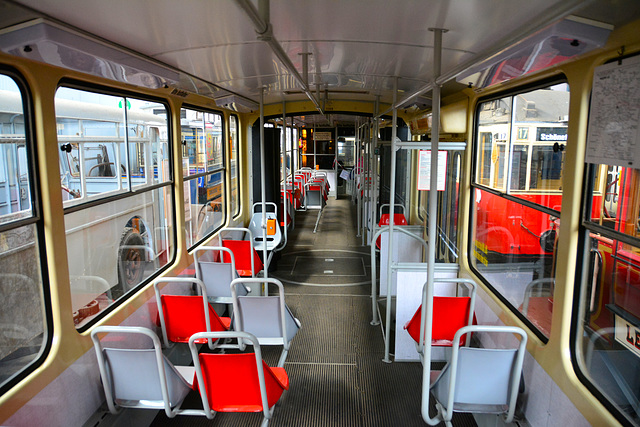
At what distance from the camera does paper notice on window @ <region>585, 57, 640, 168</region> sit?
1.78 metres

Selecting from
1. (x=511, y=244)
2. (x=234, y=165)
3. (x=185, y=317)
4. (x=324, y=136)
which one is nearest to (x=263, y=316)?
(x=185, y=317)

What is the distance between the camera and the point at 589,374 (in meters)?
2.20

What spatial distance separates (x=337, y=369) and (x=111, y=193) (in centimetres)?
234

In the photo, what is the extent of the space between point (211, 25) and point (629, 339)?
2665 mm

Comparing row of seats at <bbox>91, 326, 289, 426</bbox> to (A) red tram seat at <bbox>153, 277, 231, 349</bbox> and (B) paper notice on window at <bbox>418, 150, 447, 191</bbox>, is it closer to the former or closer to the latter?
(A) red tram seat at <bbox>153, 277, 231, 349</bbox>

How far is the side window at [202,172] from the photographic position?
4973 millimetres

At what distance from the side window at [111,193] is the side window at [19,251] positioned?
1.43 feet

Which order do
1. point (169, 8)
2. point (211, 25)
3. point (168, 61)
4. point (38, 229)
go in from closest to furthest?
point (169, 8)
point (211, 25)
point (38, 229)
point (168, 61)

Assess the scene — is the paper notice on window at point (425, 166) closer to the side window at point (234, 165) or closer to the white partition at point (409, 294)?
the white partition at point (409, 294)

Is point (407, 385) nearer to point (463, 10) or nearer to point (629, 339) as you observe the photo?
point (629, 339)

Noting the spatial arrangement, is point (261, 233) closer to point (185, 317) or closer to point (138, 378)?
point (185, 317)

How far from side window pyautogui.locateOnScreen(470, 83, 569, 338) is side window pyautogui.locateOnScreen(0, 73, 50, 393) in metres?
2.70

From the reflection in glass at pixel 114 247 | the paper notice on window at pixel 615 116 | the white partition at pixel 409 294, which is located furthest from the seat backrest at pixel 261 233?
the paper notice on window at pixel 615 116

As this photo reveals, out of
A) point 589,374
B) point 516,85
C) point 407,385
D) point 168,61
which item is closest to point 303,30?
point 168,61
